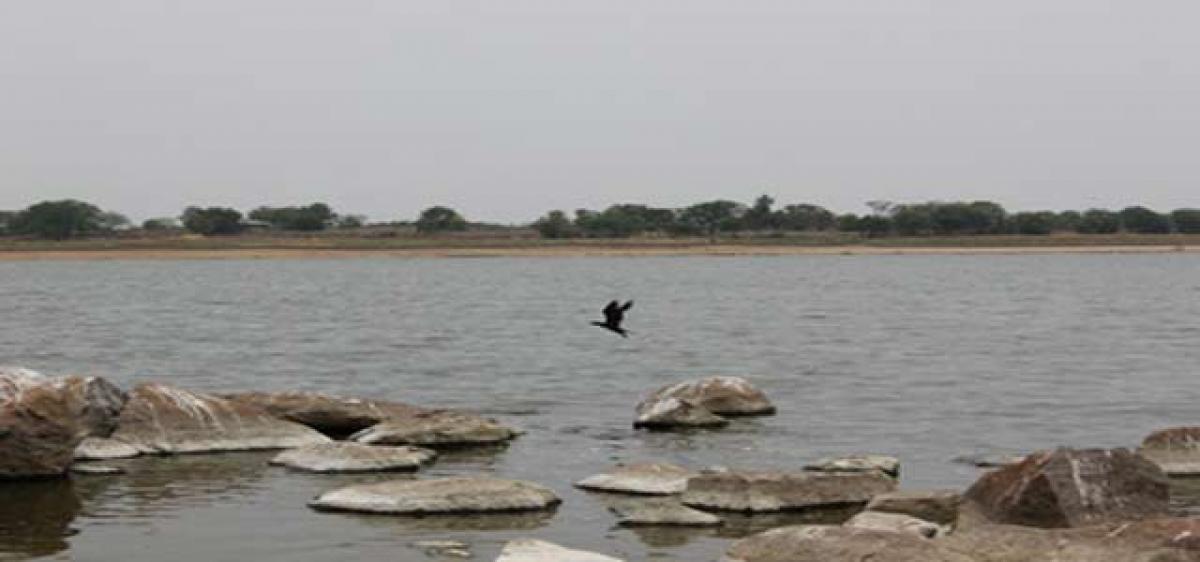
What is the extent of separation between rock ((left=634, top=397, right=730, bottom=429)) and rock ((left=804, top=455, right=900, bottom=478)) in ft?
18.0

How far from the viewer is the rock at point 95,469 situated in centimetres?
2411

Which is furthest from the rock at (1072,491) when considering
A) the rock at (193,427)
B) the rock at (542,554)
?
the rock at (193,427)

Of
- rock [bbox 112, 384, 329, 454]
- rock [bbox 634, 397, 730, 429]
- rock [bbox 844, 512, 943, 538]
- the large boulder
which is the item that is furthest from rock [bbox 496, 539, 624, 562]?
the large boulder

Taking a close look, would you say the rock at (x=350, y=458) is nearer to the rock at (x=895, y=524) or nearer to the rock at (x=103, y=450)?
the rock at (x=103, y=450)

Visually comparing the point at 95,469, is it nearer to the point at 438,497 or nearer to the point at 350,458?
the point at 350,458

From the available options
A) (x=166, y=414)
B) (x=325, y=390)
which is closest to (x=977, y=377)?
(x=325, y=390)

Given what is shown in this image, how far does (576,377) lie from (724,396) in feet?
36.8

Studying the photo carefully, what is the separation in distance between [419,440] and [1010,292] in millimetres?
84989

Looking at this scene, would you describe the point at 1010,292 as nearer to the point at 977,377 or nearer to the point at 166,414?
the point at 977,377

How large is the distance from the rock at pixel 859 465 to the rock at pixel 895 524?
4953 millimetres

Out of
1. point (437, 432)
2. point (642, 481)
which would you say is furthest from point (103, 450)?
point (642, 481)

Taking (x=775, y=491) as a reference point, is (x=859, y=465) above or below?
below

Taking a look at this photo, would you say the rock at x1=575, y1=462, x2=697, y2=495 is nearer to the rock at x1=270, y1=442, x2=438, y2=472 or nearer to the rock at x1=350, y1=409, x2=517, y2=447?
the rock at x1=270, y1=442, x2=438, y2=472

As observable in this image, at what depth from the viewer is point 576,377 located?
4338 centimetres
